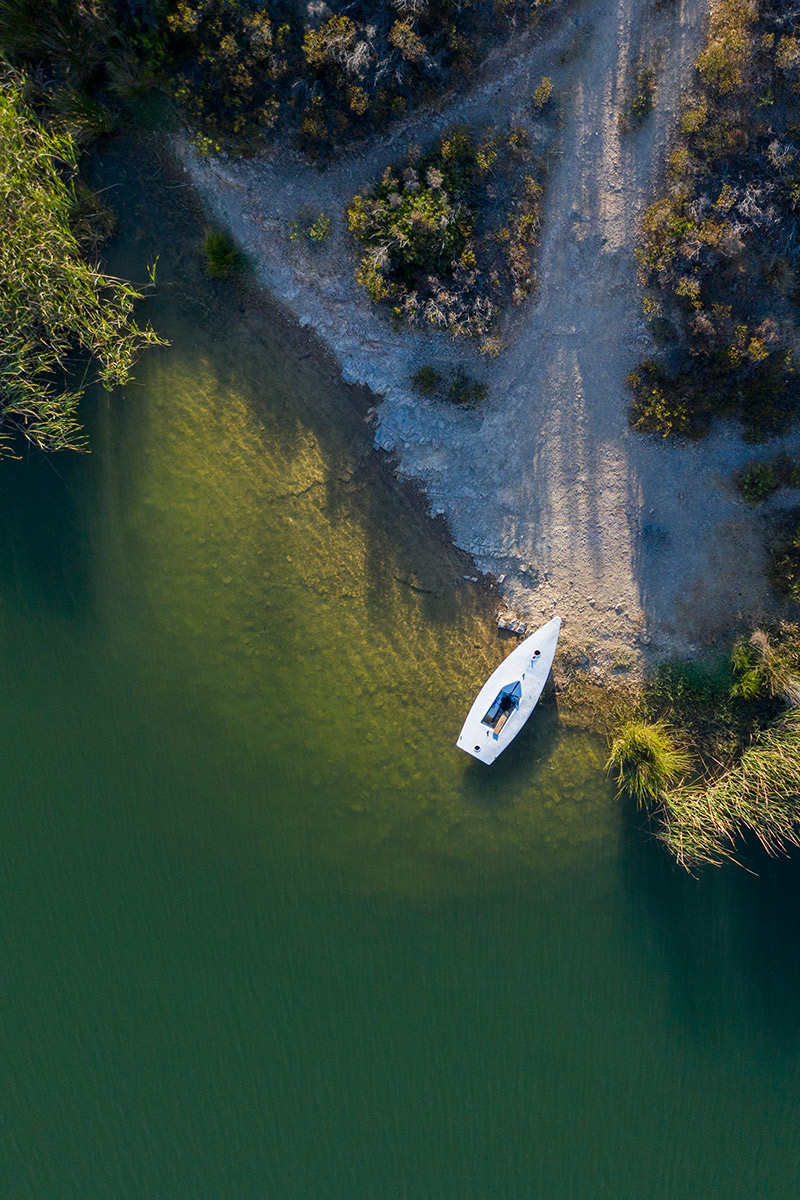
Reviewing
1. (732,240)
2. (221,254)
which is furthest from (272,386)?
(732,240)

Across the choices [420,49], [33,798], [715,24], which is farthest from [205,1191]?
[715,24]

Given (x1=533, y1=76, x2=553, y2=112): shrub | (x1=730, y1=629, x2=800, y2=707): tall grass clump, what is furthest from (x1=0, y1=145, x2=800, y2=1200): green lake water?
(x1=533, y1=76, x2=553, y2=112): shrub

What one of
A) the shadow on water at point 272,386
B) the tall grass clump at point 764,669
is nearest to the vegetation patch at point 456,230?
the shadow on water at point 272,386

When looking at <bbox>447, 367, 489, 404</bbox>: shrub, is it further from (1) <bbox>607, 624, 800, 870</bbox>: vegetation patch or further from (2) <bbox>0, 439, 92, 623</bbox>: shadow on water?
(2) <bbox>0, 439, 92, 623</bbox>: shadow on water

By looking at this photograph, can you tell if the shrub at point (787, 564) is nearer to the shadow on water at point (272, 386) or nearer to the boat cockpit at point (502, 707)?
the boat cockpit at point (502, 707)

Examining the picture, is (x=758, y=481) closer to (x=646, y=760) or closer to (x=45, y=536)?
(x=646, y=760)

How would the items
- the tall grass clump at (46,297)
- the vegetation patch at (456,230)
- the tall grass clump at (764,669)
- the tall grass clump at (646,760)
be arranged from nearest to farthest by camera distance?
the tall grass clump at (46,297) < the vegetation patch at (456,230) < the tall grass clump at (764,669) < the tall grass clump at (646,760)
